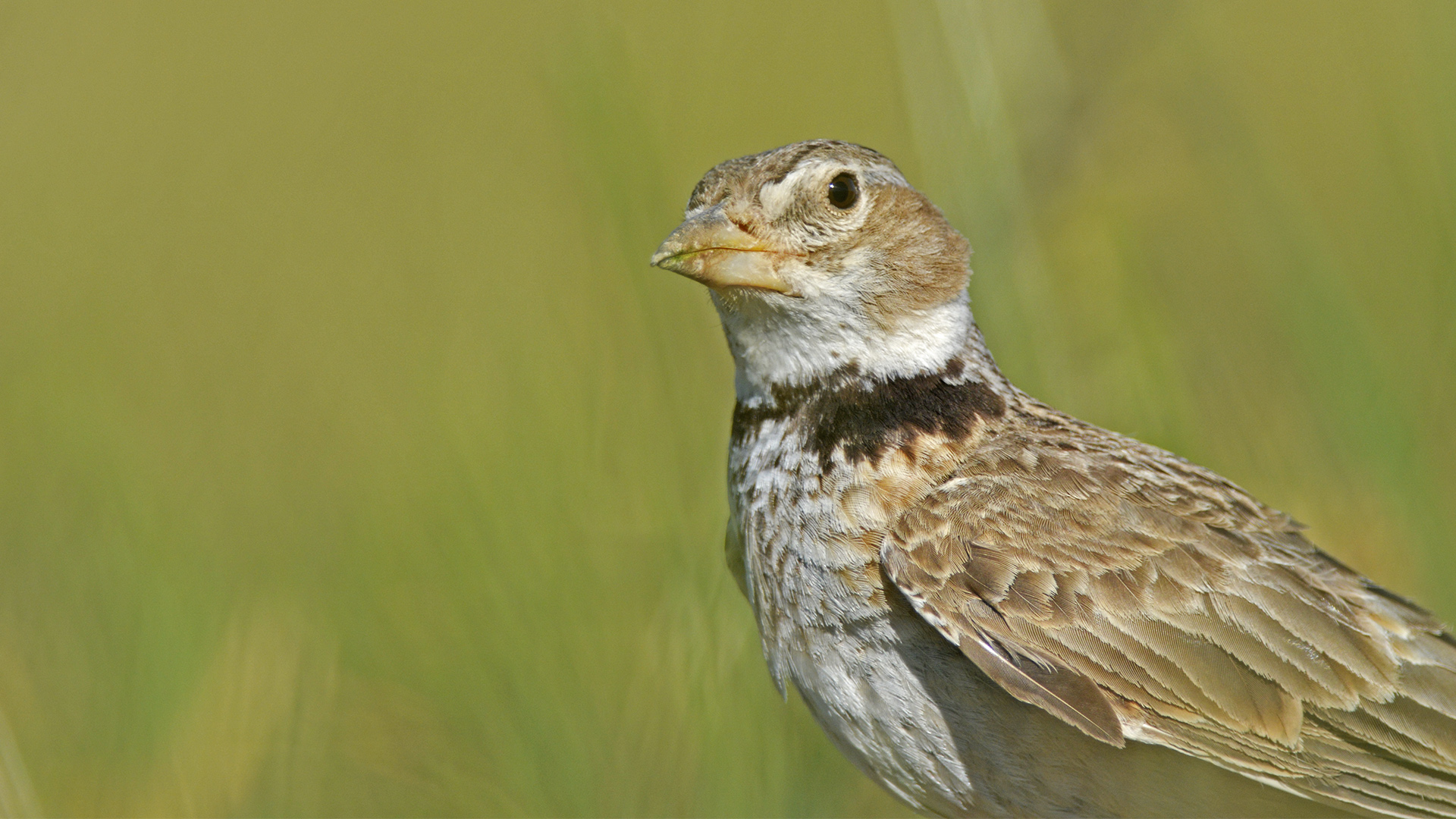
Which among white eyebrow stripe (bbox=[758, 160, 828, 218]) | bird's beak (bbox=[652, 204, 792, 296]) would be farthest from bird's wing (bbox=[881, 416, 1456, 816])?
white eyebrow stripe (bbox=[758, 160, 828, 218])

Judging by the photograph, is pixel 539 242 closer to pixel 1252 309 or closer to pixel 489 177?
pixel 489 177

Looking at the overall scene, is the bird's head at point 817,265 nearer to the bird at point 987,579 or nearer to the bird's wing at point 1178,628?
the bird at point 987,579

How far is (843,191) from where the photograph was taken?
3969 mm

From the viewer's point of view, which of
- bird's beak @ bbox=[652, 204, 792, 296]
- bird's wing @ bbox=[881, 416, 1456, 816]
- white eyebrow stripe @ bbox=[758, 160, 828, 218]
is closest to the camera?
bird's wing @ bbox=[881, 416, 1456, 816]

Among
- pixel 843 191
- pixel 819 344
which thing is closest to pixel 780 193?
pixel 843 191

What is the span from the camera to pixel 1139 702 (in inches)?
138

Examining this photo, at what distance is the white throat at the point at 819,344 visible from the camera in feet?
12.8

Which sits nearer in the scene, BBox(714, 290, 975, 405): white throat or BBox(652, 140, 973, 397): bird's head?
BBox(652, 140, 973, 397): bird's head

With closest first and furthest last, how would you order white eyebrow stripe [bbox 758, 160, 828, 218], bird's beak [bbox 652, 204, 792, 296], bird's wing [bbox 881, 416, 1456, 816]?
bird's wing [bbox 881, 416, 1456, 816] → bird's beak [bbox 652, 204, 792, 296] → white eyebrow stripe [bbox 758, 160, 828, 218]

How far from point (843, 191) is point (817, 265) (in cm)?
25

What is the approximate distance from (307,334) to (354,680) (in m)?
5.32

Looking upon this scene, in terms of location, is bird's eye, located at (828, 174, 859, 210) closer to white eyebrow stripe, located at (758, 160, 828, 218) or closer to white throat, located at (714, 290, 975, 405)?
white eyebrow stripe, located at (758, 160, 828, 218)

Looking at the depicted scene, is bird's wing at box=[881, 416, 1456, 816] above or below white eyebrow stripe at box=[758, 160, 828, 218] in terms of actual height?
below

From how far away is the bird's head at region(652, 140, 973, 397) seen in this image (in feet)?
12.5
